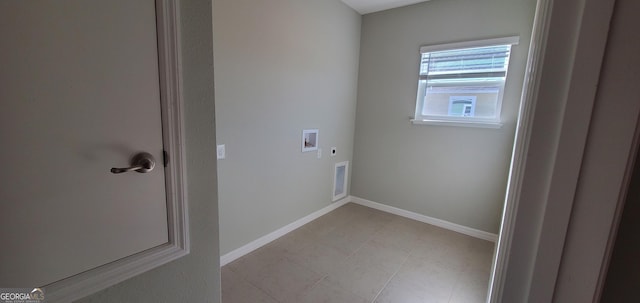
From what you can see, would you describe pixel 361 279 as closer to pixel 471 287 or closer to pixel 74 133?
pixel 471 287

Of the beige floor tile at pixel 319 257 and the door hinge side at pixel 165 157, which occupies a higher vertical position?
the door hinge side at pixel 165 157

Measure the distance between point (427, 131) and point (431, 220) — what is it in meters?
1.16

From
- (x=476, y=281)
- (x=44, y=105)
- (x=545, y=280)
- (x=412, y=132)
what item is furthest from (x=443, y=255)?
(x=44, y=105)

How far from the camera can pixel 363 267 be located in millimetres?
2213

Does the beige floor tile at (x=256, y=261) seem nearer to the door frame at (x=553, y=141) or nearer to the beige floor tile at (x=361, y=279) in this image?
the beige floor tile at (x=361, y=279)

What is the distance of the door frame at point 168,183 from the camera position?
75 cm

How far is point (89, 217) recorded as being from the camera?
739 millimetres

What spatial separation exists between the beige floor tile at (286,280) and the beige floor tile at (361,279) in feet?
0.58

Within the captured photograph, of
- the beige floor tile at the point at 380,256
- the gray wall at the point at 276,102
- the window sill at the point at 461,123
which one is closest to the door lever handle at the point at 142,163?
the gray wall at the point at 276,102

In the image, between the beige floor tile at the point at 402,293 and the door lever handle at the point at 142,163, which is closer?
the door lever handle at the point at 142,163

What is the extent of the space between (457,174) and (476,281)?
1216mm

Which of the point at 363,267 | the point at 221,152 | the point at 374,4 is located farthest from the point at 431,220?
the point at 374,4

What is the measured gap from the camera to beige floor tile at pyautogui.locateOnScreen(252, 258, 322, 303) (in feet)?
6.05

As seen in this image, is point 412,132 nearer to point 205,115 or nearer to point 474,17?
point 474,17
